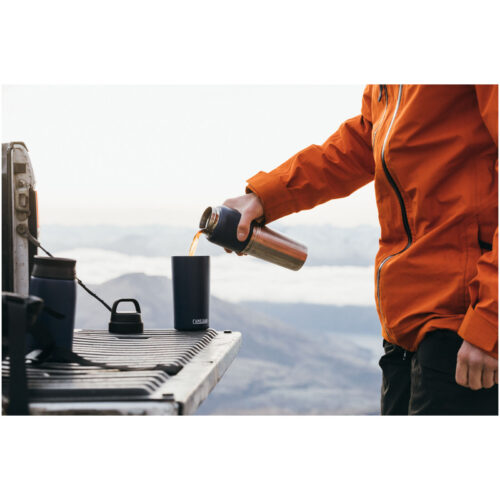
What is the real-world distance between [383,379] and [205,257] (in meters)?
0.72

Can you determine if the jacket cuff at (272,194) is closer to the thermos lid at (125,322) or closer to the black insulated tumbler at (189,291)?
the black insulated tumbler at (189,291)

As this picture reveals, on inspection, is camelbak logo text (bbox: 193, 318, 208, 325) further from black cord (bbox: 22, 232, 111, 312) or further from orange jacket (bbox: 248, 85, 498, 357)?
orange jacket (bbox: 248, 85, 498, 357)

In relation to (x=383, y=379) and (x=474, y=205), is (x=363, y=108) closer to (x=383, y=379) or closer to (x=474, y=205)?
(x=474, y=205)

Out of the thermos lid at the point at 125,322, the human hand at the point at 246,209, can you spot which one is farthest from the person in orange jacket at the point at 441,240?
the thermos lid at the point at 125,322

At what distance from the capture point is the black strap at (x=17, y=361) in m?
0.94

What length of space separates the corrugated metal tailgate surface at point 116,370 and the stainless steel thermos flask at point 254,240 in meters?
0.30

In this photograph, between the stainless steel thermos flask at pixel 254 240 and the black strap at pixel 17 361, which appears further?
the stainless steel thermos flask at pixel 254 240

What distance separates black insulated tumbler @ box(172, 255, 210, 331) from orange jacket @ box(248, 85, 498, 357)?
28.0 inches

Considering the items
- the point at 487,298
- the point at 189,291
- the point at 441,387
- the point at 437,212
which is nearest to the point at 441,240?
the point at 437,212

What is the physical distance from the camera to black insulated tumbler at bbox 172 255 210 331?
6.46 feet

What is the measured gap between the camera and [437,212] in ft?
4.20

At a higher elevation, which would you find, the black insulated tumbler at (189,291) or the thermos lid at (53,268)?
the thermos lid at (53,268)

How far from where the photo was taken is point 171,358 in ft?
4.40

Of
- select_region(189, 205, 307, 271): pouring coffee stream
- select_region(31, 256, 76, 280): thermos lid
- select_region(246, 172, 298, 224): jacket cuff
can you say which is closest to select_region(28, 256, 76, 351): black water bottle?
select_region(31, 256, 76, 280): thermos lid
